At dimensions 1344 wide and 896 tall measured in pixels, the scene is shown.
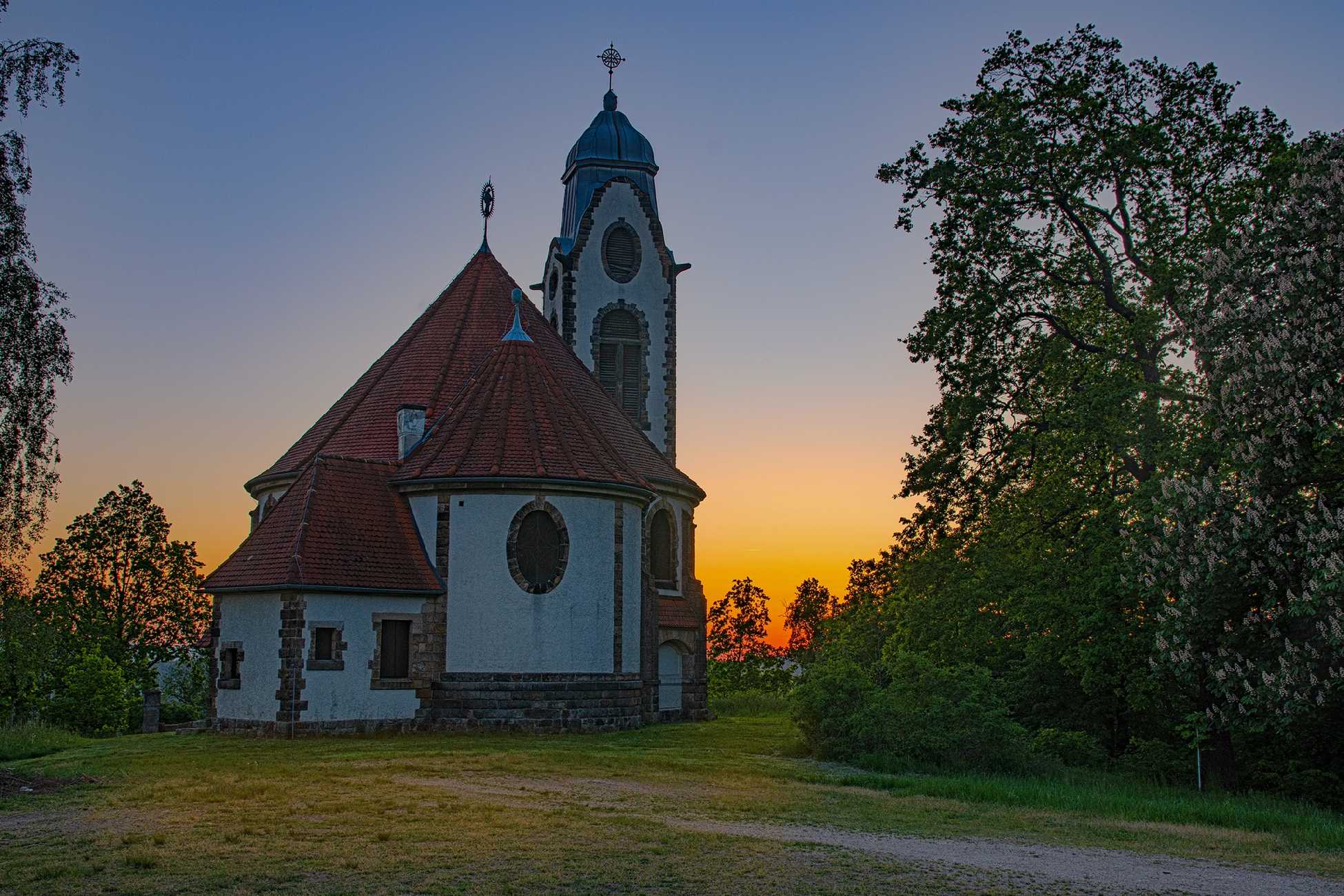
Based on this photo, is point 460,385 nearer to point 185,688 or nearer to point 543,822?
point 185,688

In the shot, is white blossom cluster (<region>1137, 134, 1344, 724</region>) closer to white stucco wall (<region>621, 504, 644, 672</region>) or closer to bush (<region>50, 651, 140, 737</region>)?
white stucco wall (<region>621, 504, 644, 672</region>)

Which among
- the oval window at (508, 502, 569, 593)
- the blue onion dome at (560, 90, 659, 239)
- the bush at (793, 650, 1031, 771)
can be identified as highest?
the blue onion dome at (560, 90, 659, 239)

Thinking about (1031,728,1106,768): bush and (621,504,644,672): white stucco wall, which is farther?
(621,504,644,672): white stucco wall

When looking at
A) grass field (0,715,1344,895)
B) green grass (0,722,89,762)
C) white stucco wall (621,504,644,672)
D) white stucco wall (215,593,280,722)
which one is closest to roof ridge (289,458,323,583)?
white stucco wall (215,593,280,722)

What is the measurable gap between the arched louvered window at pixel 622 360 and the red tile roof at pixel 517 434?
8.11m

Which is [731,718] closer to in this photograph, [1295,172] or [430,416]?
[430,416]

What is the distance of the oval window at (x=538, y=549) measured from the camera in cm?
2616

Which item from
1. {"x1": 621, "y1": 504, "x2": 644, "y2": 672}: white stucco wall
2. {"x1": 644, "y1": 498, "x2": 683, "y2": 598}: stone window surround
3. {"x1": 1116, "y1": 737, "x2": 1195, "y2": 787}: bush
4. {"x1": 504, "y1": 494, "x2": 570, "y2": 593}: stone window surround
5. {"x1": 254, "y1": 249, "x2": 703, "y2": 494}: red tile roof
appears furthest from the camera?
{"x1": 644, "y1": 498, "x2": 683, "y2": 598}: stone window surround

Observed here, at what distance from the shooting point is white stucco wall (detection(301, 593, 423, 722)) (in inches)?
960

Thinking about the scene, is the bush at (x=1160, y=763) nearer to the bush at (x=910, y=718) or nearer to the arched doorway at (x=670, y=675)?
the bush at (x=910, y=718)

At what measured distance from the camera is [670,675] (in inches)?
1262

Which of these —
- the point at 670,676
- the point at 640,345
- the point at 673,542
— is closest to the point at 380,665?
the point at 670,676

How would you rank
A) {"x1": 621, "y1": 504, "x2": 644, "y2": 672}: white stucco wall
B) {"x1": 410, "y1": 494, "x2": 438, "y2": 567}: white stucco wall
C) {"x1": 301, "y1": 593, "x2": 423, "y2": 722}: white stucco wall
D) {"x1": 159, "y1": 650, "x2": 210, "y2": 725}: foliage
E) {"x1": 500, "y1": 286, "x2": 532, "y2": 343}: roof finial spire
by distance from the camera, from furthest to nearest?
1. {"x1": 159, "y1": 650, "x2": 210, "y2": 725}: foliage
2. {"x1": 500, "y1": 286, "x2": 532, "y2": 343}: roof finial spire
3. {"x1": 621, "y1": 504, "x2": 644, "y2": 672}: white stucco wall
4. {"x1": 410, "y1": 494, "x2": 438, "y2": 567}: white stucco wall
5. {"x1": 301, "y1": 593, "x2": 423, "y2": 722}: white stucco wall

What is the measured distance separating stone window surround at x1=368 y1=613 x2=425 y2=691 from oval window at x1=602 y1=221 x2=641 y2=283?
15.9 meters
